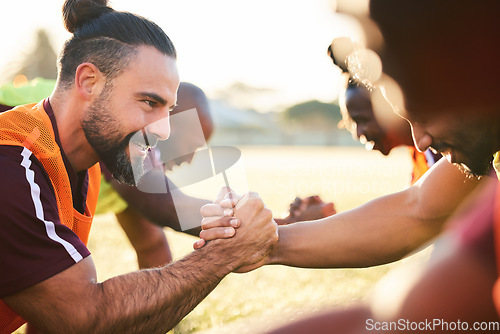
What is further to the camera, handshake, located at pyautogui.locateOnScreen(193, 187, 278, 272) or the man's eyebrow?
the man's eyebrow

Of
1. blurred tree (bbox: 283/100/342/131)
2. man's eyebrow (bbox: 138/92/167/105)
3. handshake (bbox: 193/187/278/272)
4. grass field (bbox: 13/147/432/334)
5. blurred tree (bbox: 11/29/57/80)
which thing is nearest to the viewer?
handshake (bbox: 193/187/278/272)

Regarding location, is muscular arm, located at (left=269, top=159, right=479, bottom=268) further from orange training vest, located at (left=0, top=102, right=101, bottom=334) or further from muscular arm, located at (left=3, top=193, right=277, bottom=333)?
orange training vest, located at (left=0, top=102, right=101, bottom=334)

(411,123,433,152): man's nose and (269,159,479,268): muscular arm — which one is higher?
(411,123,433,152): man's nose

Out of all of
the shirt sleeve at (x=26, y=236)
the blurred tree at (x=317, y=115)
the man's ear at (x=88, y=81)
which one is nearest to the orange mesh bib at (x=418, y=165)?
the man's ear at (x=88, y=81)

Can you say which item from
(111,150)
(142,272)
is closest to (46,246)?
(142,272)

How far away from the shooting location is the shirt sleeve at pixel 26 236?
72.2 inches

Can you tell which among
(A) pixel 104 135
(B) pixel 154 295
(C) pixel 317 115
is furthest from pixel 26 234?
Answer: (C) pixel 317 115

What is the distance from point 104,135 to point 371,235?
1439mm

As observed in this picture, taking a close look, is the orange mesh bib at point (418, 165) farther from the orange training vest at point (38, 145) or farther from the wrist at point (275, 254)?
the orange training vest at point (38, 145)

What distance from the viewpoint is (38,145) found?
86.0 inches

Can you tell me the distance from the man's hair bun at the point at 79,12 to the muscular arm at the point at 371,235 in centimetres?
155

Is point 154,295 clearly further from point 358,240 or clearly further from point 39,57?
point 39,57

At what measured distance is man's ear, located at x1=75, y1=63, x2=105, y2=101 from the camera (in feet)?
8.20

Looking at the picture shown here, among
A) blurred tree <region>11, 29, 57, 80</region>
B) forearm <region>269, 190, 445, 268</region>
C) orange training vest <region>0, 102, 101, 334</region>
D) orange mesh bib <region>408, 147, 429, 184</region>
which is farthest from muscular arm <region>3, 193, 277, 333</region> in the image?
blurred tree <region>11, 29, 57, 80</region>
